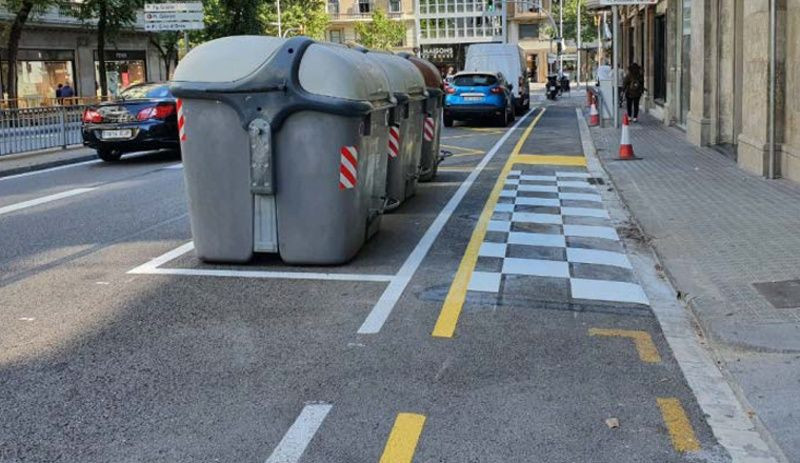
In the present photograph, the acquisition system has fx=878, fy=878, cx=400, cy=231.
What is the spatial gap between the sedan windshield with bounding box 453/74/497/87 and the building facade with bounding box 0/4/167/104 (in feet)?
59.7

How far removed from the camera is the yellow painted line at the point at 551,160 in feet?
53.5

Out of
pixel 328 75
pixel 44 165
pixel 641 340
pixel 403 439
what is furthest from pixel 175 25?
pixel 403 439

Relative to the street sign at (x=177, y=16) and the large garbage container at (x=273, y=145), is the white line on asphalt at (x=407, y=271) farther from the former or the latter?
the street sign at (x=177, y=16)

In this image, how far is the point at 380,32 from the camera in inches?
3374

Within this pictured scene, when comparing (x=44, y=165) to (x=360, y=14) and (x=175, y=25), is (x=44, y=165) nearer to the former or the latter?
(x=175, y=25)

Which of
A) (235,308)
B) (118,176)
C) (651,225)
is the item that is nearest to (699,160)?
(651,225)

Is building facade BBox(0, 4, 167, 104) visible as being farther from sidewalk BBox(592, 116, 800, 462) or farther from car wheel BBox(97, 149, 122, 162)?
sidewalk BBox(592, 116, 800, 462)

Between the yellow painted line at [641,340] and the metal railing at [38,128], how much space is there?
1581cm

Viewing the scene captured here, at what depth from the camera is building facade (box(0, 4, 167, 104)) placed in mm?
40875

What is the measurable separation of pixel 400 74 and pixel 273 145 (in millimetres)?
3704

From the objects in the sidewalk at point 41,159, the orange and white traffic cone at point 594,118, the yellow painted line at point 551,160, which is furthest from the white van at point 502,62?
the sidewalk at point 41,159

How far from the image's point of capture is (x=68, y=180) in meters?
14.7

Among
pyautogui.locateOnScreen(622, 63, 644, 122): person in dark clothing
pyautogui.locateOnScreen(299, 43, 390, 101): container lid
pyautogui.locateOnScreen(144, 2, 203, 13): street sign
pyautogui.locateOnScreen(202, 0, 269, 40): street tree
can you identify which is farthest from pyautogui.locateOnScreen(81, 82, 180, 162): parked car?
pyautogui.locateOnScreen(202, 0, 269, 40): street tree

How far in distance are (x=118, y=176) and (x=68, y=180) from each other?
81 cm
